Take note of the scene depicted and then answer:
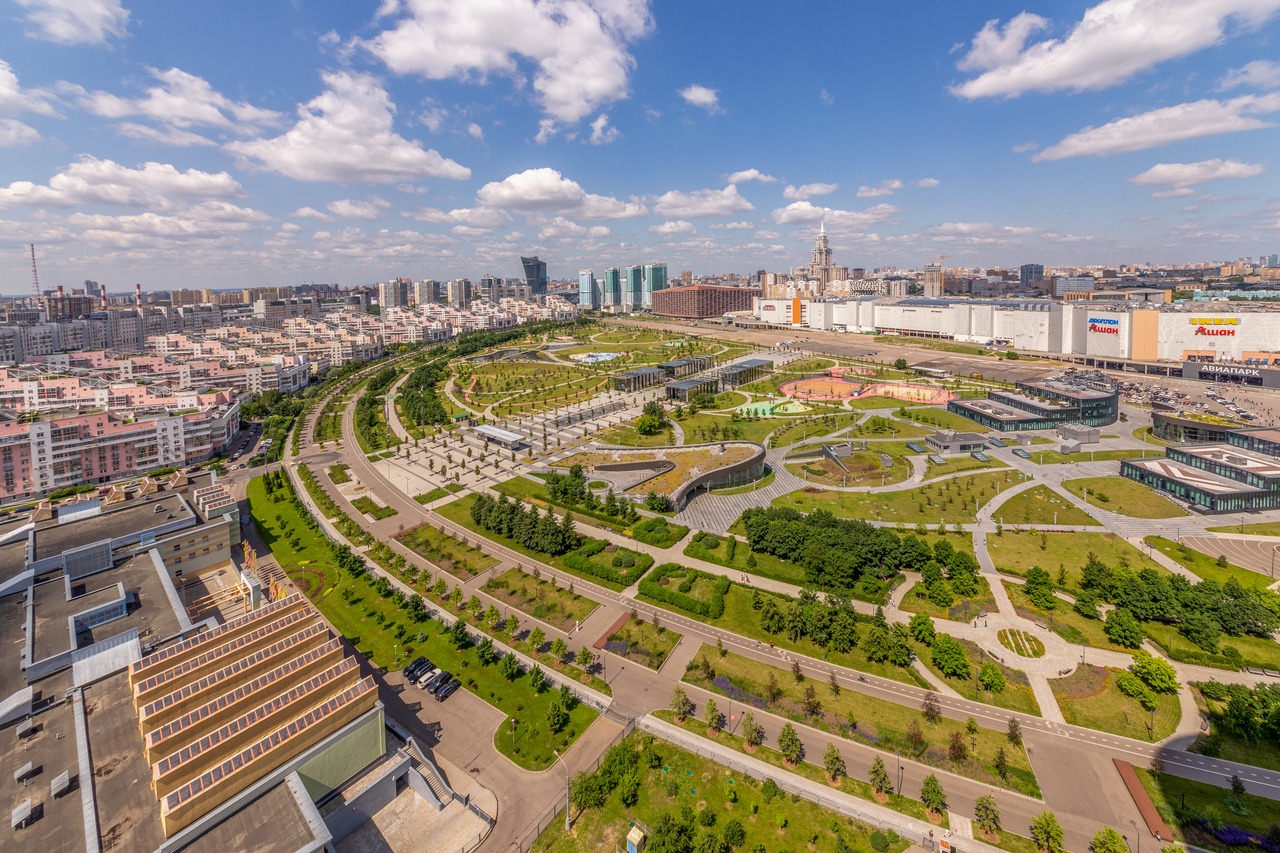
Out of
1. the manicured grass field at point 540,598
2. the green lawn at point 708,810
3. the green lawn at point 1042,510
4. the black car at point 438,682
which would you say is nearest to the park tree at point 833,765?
the green lawn at point 708,810

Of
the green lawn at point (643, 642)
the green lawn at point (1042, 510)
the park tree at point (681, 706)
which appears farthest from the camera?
the green lawn at point (1042, 510)

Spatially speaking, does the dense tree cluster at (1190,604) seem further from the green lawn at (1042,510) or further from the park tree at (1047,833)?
the park tree at (1047,833)

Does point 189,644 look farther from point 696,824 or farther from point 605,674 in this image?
point 696,824

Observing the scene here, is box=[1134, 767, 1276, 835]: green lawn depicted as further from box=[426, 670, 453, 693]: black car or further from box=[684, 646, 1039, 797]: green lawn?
box=[426, 670, 453, 693]: black car

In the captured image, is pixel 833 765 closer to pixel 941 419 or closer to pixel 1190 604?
pixel 1190 604

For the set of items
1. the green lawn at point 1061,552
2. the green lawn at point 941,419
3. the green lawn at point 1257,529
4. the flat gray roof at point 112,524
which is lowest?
the green lawn at point 1061,552

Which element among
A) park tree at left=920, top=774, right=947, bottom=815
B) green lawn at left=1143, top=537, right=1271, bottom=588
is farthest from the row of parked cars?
green lawn at left=1143, top=537, right=1271, bottom=588
